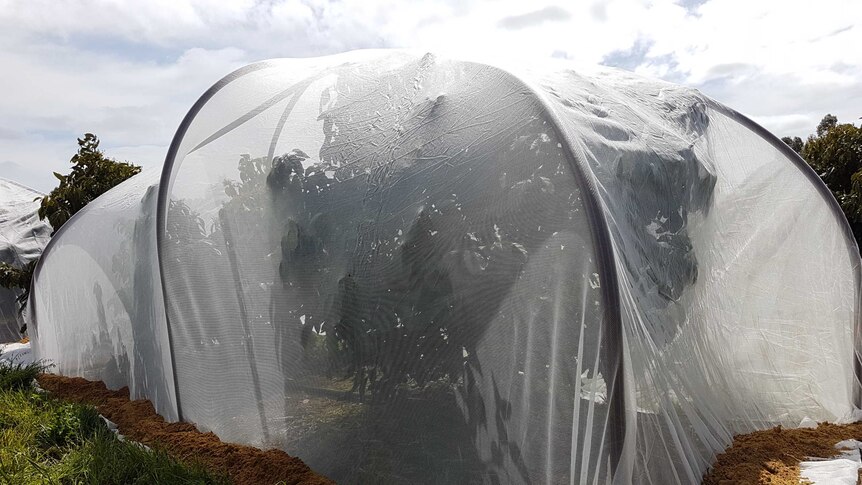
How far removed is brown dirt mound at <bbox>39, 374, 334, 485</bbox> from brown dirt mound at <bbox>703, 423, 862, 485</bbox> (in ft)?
8.27

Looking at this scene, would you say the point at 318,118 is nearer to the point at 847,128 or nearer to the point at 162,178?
the point at 162,178

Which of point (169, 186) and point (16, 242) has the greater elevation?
point (16, 242)

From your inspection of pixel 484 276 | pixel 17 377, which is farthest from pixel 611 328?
pixel 17 377

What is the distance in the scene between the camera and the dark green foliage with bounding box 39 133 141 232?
9484 mm

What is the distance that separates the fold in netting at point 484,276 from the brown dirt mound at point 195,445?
119 mm

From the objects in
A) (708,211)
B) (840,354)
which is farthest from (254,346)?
(840,354)

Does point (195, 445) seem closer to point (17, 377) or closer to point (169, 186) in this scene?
point (169, 186)

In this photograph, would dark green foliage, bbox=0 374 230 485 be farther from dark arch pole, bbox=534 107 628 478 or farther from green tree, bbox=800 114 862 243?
green tree, bbox=800 114 862 243

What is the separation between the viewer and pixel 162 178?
5191 mm

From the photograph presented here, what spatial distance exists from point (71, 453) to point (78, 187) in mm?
6204

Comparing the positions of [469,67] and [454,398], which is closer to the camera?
[454,398]

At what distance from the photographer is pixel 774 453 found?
171 inches

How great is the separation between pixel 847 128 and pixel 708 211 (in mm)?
6896

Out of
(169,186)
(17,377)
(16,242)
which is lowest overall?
(17,377)
